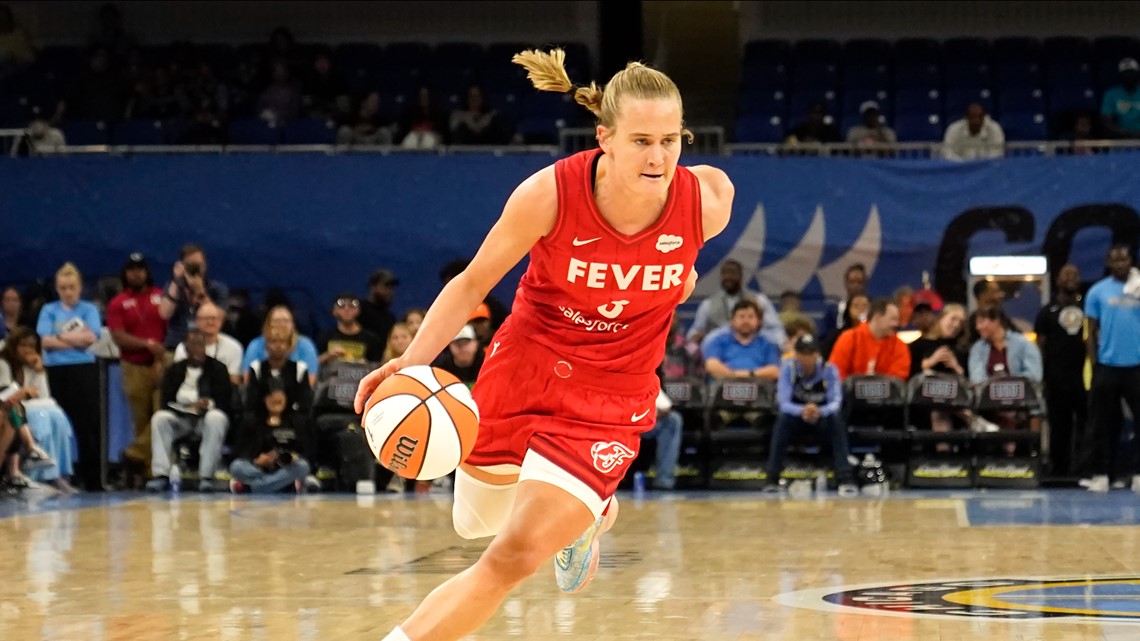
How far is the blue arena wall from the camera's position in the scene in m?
14.7

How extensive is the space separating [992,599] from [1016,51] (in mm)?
13015

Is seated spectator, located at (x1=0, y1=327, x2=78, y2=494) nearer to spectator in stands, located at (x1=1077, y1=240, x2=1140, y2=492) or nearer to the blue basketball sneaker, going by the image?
spectator in stands, located at (x1=1077, y1=240, x2=1140, y2=492)

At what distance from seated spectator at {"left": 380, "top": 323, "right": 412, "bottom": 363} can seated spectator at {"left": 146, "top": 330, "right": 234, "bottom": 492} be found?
1.45 meters

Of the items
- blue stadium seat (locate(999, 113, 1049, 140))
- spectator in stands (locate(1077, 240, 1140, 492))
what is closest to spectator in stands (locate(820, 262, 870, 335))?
spectator in stands (locate(1077, 240, 1140, 492))

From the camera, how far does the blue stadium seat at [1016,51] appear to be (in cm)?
1841

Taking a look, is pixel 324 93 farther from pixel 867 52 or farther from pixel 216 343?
pixel 867 52

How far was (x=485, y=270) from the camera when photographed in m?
4.47

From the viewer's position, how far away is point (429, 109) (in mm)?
17000

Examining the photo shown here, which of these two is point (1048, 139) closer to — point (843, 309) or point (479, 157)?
point (843, 309)

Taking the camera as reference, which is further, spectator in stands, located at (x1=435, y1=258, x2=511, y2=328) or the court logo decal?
spectator in stands, located at (x1=435, y1=258, x2=511, y2=328)

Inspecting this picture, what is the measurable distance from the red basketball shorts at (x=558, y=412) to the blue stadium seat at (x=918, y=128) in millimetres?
12851

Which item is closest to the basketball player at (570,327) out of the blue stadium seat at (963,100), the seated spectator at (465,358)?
the seated spectator at (465,358)

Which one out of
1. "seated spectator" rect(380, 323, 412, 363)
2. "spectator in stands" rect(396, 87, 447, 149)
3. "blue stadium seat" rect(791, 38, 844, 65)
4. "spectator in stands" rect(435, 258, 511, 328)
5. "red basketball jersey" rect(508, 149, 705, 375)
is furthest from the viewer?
"blue stadium seat" rect(791, 38, 844, 65)

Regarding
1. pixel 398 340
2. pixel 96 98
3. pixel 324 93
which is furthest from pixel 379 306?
pixel 96 98
